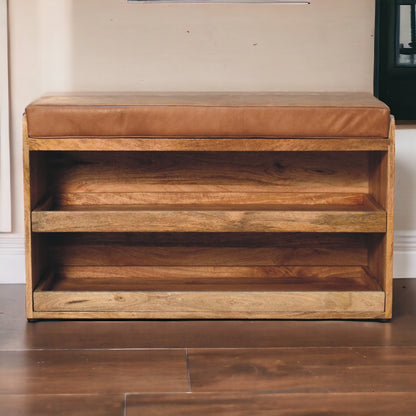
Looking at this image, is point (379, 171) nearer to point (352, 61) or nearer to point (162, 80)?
point (352, 61)

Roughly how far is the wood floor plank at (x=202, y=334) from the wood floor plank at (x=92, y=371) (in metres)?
0.07

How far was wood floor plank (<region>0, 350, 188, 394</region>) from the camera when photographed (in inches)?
74.9

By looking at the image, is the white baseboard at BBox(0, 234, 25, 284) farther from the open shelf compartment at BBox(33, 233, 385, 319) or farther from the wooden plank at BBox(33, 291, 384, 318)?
the wooden plank at BBox(33, 291, 384, 318)

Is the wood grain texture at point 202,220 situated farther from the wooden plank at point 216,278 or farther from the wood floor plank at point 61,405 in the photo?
the wood floor plank at point 61,405

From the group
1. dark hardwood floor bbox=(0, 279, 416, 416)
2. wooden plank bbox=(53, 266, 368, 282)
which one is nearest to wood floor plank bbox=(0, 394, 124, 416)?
dark hardwood floor bbox=(0, 279, 416, 416)

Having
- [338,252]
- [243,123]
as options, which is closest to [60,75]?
[243,123]

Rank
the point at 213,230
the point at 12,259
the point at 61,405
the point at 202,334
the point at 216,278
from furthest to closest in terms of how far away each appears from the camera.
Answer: the point at 12,259
the point at 216,278
the point at 213,230
the point at 202,334
the point at 61,405

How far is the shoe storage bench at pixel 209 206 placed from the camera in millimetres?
2332

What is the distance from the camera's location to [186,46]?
9.09 feet

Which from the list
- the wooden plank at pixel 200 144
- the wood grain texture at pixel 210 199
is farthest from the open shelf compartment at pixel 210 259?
the wooden plank at pixel 200 144

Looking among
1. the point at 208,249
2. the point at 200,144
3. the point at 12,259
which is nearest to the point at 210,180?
the point at 208,249

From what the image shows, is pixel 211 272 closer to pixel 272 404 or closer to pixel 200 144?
pixel 200 144

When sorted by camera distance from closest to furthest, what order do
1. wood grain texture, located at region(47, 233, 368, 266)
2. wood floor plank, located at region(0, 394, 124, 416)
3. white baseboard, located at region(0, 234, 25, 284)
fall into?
wood floor plank, located at region(0, 394, 124, 416) < wood grain texture, located at region(47, 233, 368, 266) < white baseboard, located at region(0, 234, 25, 284)

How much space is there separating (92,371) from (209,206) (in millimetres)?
788
